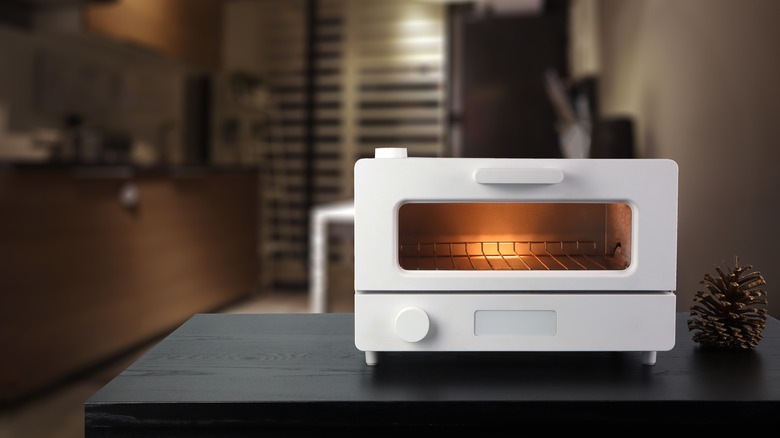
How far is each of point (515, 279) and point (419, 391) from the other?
0.18 m

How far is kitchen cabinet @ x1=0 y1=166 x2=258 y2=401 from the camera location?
85.4 inches

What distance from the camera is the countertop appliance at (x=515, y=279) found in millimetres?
777

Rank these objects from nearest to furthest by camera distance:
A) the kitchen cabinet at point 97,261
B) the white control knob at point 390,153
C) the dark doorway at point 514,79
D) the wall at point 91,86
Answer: the white control knob at point 390,153 < the kitchen cabinet at point 97,261 < the wall at point 91,86 < the dark doorway at point 514,79

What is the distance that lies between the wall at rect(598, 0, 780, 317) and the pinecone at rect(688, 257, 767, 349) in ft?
0.54

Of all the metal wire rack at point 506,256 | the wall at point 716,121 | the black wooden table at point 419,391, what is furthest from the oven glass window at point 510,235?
the wall at point 716,121

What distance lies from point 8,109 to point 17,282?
3.25ft

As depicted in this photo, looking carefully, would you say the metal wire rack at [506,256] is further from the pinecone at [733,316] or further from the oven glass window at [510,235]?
the pinecone at [733,316]

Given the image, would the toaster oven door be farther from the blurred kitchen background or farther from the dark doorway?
the dark doorway

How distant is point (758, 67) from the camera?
1.09 metres

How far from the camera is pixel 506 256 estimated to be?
876 mm

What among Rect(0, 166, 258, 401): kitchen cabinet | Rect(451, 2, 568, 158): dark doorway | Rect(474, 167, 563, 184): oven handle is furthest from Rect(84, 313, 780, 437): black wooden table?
Rect(451, 2, 568, 158): dark doorway

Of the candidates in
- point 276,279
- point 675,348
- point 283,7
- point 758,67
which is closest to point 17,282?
point 675,348

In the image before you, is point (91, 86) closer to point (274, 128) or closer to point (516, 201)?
point (274, 128)

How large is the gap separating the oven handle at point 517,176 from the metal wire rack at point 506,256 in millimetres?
126
